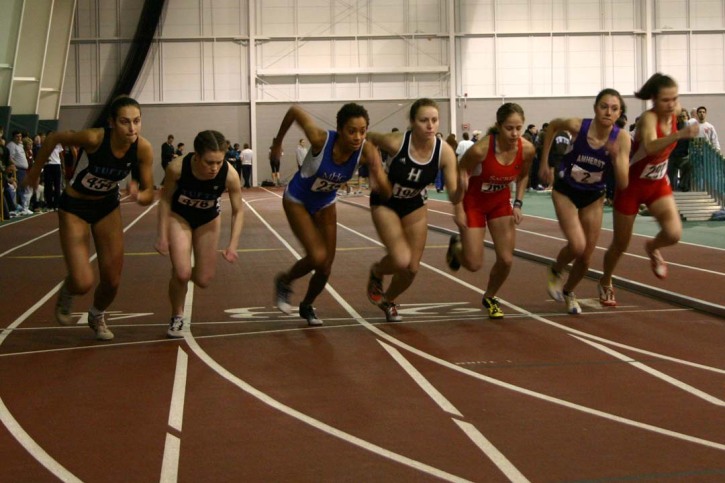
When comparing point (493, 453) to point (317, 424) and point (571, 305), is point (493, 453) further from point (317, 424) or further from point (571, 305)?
point (571, 305)

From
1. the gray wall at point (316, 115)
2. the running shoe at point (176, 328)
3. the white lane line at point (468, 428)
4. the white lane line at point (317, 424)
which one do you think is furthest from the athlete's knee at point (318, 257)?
the gray wall at point (316, 115)

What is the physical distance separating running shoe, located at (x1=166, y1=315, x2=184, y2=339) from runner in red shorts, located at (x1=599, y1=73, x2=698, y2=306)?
4.17m

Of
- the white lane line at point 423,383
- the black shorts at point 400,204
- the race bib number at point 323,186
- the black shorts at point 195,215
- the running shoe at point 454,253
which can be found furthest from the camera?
the running shoe at point 454,253

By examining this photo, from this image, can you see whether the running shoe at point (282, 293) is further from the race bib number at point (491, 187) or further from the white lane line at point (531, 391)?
the race bib number at point (491, 187)

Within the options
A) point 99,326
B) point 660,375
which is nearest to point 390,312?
point 99,326

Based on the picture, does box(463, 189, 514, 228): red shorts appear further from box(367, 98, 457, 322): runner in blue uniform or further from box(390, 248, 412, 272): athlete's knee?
box(390, 248, 412, 272): athlete's knee

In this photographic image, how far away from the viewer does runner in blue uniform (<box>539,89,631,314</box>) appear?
9.49 metres

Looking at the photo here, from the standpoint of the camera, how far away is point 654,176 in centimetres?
983

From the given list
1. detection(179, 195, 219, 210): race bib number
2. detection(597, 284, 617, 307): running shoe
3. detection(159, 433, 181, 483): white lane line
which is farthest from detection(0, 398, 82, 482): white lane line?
detection(597, 284, 617, 307): running shoe

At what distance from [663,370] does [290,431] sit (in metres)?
2.91

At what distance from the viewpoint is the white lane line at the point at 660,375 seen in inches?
253

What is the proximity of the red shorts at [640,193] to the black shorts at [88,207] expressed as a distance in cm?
474

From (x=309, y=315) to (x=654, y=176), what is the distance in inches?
137

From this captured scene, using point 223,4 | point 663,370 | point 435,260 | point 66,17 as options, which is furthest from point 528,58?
point 663,370
